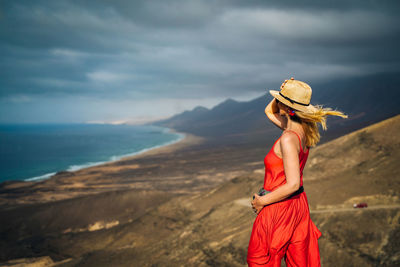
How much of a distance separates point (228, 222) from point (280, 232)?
8.60 m

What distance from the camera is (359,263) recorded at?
5746mm

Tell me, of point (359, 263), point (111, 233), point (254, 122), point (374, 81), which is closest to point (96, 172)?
point (111, 233)

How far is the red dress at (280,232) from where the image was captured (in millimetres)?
2361

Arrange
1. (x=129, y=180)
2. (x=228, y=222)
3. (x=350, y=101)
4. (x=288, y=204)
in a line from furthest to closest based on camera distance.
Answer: (x=350, y=101) → (x=129, y=180) → (x=228, y=222) → (x=288, y=204)

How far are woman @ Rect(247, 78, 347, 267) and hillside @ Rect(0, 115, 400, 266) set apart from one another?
14.3 feet

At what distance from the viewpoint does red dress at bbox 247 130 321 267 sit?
7.75 ft

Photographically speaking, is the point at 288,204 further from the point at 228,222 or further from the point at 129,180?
the point at 129,180

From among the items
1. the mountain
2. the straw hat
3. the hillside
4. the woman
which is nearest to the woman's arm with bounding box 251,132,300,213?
the woman

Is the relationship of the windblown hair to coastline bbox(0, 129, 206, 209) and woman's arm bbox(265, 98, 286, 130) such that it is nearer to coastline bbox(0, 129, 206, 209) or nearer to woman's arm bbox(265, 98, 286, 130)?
woman's arm bbox(265, 98, 286, 130)

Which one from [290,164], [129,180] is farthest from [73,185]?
[290,164]

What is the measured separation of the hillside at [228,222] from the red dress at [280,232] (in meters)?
4.32

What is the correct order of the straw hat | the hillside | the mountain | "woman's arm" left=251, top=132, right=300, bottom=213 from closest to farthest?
"woman's arm" left=251, top=132, right=300, bottom=213 → the straw hat → the hillside → the mountain

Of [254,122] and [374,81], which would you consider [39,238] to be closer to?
[254,122]

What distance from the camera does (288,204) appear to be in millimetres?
2400
